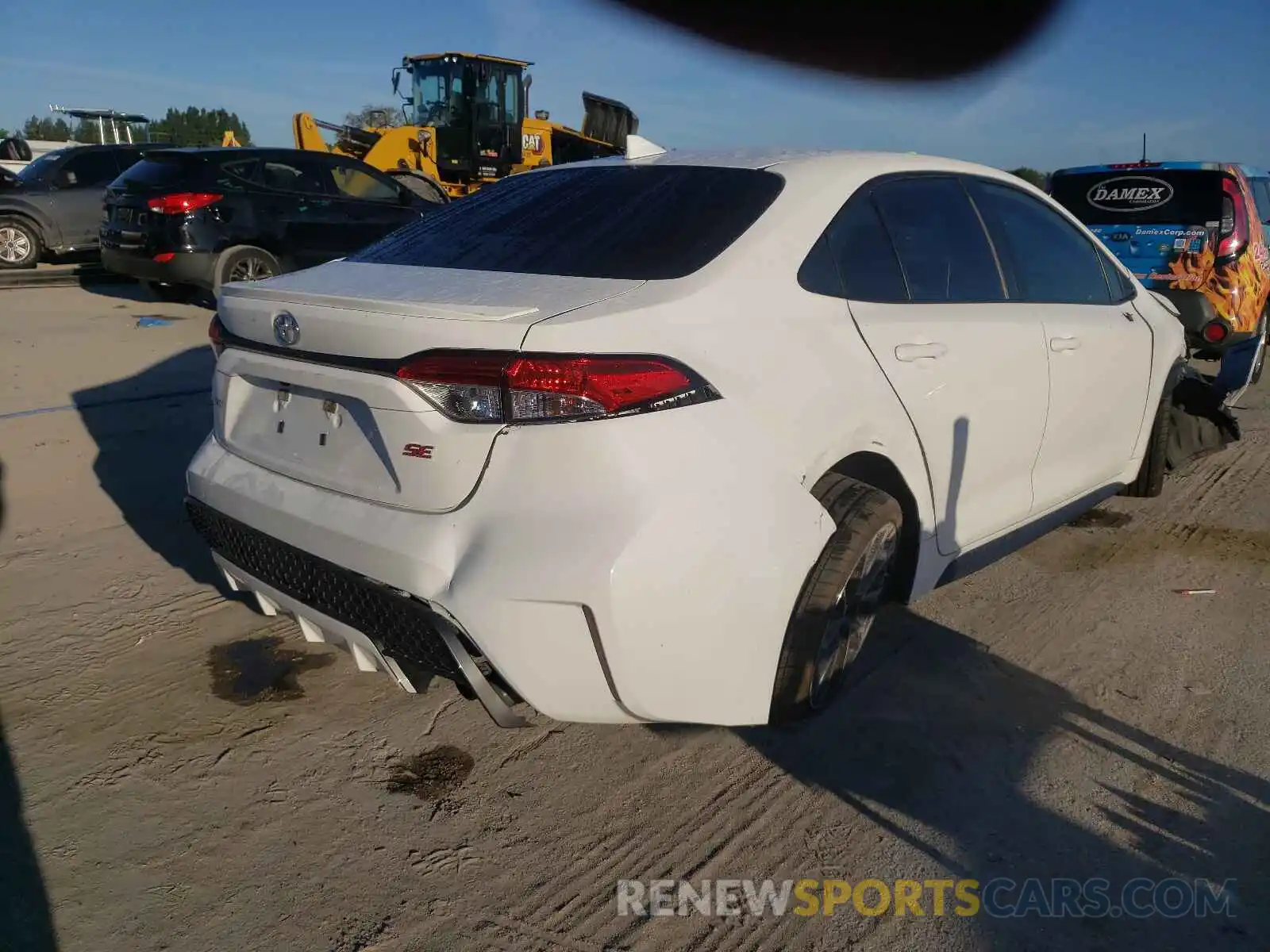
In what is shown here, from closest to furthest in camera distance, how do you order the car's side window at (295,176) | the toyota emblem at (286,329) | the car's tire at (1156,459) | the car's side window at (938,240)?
the toyota emblem at (286,329) < the car's side window at (938,240) < the car's tire at (1156,459) < the car's side window at (295,176)

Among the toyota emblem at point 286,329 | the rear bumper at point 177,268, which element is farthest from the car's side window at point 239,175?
the toyota emblem at point 286,329

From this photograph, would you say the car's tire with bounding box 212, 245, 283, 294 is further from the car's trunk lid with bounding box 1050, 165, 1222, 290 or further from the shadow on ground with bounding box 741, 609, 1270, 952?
the shadow on ground with bounding box 741, 609, 1270, 952

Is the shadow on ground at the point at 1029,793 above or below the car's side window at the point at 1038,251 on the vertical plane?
below

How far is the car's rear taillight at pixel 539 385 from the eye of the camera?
2.30m

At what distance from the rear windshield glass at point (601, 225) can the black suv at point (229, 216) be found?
7.48m

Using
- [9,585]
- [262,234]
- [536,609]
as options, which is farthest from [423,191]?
[536,609]

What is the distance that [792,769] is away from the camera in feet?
9.70

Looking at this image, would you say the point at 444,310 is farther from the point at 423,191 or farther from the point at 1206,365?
the point at 423,191

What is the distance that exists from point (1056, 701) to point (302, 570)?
2407 mm

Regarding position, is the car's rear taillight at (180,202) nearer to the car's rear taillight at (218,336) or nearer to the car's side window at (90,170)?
the car's side window at (90,170)

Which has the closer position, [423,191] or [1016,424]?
[1016,424]

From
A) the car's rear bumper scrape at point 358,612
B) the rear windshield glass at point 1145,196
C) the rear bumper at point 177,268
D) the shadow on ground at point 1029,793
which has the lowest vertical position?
the shadow on ground at point 1029,793

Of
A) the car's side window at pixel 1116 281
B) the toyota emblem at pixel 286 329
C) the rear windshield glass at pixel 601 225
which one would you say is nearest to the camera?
the toyota emblem at pixel 286 329

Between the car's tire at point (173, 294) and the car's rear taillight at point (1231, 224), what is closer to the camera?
the car's rear taillight at point (1231, 224)
